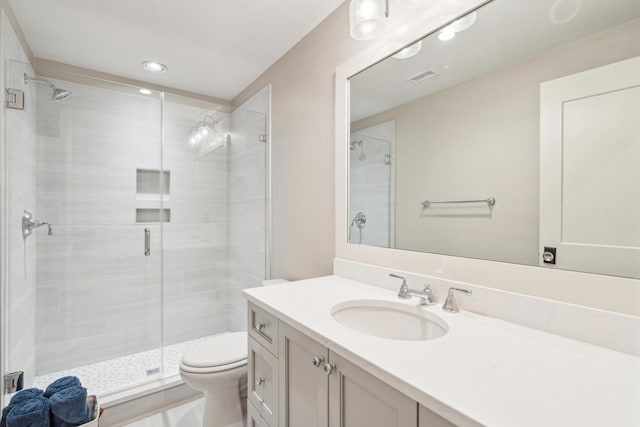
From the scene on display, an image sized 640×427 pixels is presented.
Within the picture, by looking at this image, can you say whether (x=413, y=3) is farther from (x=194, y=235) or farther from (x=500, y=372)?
(x=194, y=235)

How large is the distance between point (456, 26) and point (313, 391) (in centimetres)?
135

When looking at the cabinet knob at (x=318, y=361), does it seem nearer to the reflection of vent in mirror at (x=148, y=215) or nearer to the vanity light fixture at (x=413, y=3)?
the vanity light fixture at (x=413, y=3)

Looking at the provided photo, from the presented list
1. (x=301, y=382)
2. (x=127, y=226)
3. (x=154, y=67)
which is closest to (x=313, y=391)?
(x=301, y=382)

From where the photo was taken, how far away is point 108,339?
7.59 feet

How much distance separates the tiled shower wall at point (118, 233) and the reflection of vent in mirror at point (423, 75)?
6.18 feet

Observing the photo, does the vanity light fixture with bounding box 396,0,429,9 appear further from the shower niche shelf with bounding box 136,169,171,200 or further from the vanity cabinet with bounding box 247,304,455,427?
the shower niche shelf with bounding box 136,169,171,200

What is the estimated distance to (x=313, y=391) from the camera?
91 centimetres

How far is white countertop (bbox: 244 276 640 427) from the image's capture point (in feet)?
1.67

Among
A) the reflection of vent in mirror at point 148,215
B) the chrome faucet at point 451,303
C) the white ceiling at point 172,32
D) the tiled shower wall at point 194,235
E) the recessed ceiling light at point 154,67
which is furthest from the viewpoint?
the tiled shower wall at point 194,235

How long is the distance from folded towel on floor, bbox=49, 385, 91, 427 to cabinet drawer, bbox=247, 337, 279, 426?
0.82m

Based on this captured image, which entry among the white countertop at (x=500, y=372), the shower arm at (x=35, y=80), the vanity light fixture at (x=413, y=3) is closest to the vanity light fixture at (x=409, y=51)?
the vanity light fixture at (x=413, y=3)

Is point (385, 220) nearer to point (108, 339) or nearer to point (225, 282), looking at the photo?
point (225, 282)

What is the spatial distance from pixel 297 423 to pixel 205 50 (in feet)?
7.33

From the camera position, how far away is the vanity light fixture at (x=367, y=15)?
1.21m
